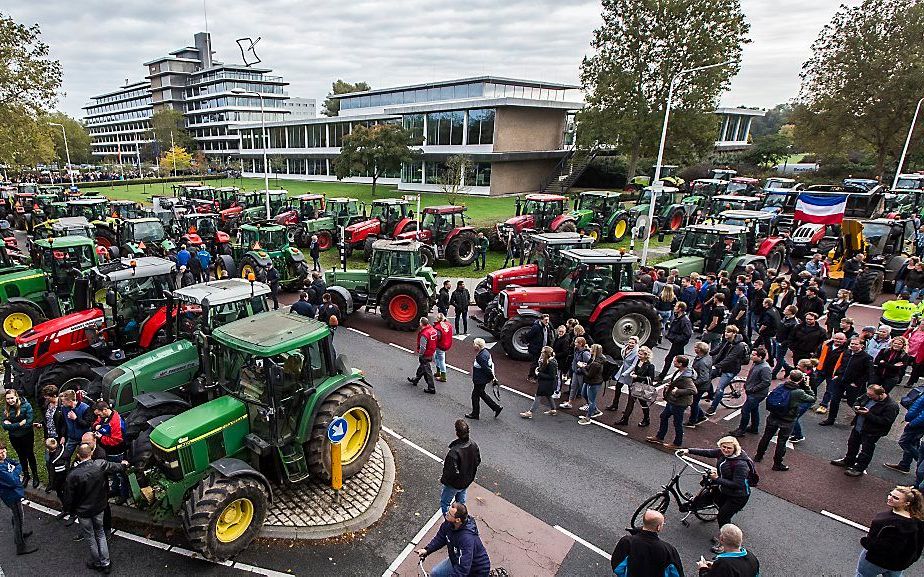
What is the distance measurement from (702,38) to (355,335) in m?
30.5

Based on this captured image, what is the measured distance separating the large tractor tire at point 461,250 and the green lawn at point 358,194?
6.93 meters

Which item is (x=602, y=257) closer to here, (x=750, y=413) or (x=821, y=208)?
(x=750, y=413)

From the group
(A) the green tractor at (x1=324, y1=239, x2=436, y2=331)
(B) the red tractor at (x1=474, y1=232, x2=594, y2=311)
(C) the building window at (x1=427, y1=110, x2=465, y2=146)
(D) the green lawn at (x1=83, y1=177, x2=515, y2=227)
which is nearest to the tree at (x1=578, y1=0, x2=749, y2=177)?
(D) the green lawn at (x1=83, y1=177, x2=515, y2=227)

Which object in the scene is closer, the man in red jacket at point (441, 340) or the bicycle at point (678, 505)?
the bicycle at point (678, 505)

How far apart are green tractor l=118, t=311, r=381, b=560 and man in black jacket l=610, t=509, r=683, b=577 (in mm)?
3460

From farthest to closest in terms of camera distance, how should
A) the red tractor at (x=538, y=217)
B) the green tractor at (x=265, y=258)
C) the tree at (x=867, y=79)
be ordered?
1. the tree at (x=867, y=79)
2. the red tractor at (x=538, y=217)
3. the green tractor at (x=265, y=258)

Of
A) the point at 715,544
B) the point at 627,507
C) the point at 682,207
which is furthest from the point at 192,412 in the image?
the point at 682,207

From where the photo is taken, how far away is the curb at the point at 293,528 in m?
5.55

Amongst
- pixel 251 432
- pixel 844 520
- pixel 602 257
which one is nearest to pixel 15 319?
pixel 251 432

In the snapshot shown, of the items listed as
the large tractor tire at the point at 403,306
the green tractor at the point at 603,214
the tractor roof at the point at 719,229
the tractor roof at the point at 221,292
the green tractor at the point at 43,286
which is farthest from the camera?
the green tractor at the point at 603,214

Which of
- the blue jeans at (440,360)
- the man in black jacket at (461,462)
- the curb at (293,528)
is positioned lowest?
the curb at (293,528)

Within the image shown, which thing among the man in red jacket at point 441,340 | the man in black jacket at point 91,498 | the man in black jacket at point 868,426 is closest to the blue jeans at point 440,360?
the man in red jacket at point 441,340

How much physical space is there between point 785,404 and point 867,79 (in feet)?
107

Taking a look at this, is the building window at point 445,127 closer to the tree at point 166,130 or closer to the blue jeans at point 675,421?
the blue jeans at point 675,421
